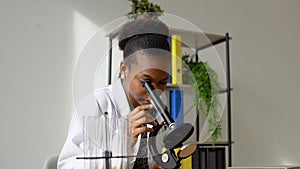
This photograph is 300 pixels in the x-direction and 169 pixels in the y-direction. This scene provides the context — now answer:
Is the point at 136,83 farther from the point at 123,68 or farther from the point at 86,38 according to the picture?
the point at 86,38

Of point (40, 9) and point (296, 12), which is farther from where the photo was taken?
point (296, 12)

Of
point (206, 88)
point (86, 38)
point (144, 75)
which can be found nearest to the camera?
point (144, 75)

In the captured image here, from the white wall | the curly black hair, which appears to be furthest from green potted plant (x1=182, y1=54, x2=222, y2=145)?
the white wall

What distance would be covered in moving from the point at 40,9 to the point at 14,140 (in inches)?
26.4

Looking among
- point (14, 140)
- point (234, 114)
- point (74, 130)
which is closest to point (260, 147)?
point (234, 114)

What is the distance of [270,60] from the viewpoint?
283 centimetres

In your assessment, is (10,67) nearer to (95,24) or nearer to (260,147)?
(95,24)

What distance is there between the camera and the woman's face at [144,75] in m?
0.66

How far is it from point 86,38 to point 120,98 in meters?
1.51

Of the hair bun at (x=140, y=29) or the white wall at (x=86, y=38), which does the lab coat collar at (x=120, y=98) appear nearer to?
the hair bun at (x=140, y=29)

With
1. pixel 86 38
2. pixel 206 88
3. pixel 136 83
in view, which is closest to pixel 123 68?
pixel 136 83

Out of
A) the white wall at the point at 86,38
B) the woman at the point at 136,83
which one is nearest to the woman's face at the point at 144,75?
the woman at the point at 136,83

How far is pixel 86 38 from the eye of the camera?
2180 millimetres

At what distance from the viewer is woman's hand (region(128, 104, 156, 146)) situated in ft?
2.21
